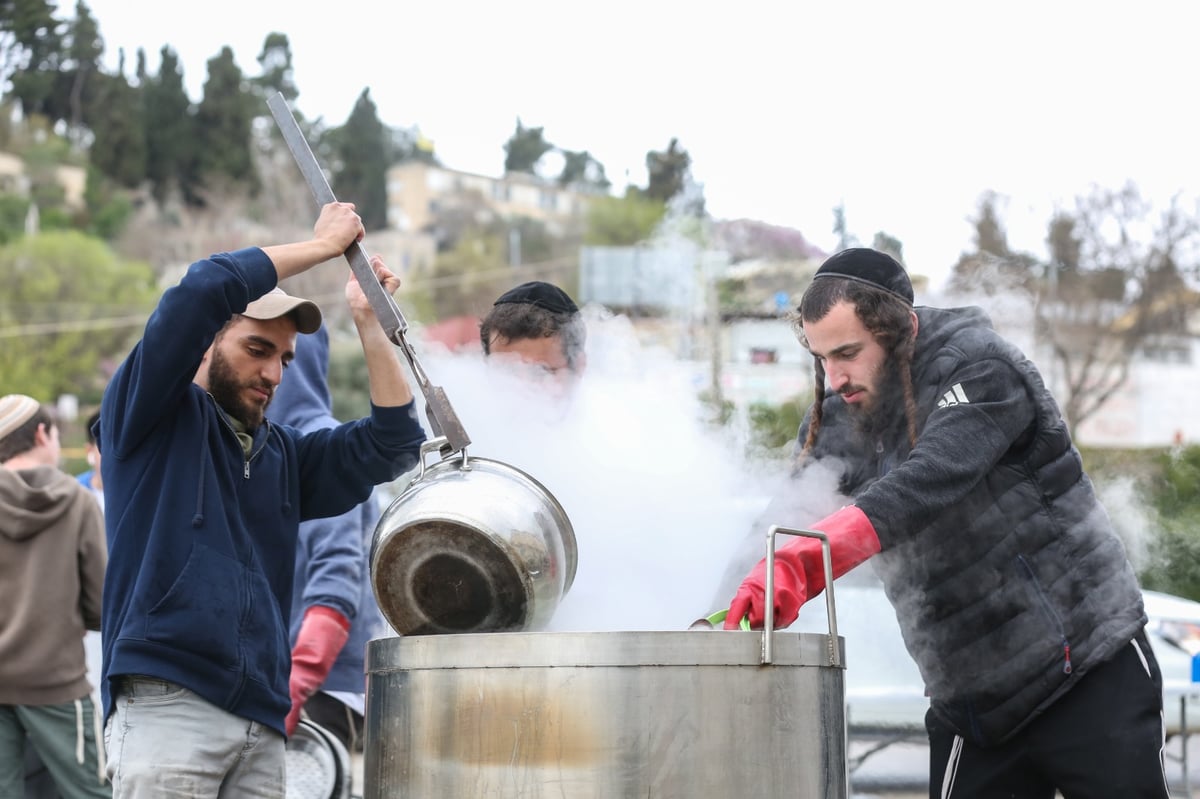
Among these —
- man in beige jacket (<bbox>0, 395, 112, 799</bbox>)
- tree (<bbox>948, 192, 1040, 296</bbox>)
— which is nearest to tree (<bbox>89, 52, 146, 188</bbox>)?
man in beige jacket (<bbox>0, 395, 112, 799</bbox>)

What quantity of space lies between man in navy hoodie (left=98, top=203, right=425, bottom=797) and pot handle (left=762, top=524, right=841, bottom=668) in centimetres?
110

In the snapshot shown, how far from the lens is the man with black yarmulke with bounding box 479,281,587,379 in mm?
3461

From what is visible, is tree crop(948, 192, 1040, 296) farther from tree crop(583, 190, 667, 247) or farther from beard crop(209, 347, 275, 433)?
tree crop(583, 190, 667, 247)

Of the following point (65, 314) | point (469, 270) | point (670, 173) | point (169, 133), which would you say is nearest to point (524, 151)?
point (469, 270)

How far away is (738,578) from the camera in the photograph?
301cm

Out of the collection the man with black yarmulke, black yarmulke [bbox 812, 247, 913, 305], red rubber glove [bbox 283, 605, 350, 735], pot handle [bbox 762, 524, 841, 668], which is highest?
black yarmulke [bbox 812, 247, 913, 305]

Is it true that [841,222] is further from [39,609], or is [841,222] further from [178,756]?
[178,756]

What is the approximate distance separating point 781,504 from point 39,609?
2812 millimetres

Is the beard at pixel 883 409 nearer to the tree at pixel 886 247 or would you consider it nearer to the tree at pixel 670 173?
the tree at pixel 886 247

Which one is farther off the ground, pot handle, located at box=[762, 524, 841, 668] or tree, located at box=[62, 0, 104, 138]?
tree, located at box=[62, 0, 104, 138]

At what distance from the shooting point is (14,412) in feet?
15.9

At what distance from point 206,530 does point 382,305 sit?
22.7 inches

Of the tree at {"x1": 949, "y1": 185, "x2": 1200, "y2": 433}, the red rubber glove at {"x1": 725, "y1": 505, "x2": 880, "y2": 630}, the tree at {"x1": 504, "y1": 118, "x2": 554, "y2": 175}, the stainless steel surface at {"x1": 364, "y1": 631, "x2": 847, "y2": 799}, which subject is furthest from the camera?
the tree at {"x1": 504, "y1": 118, "x2": 554, "y2": 175}

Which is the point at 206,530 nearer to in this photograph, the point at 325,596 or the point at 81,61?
the point at 325,596
